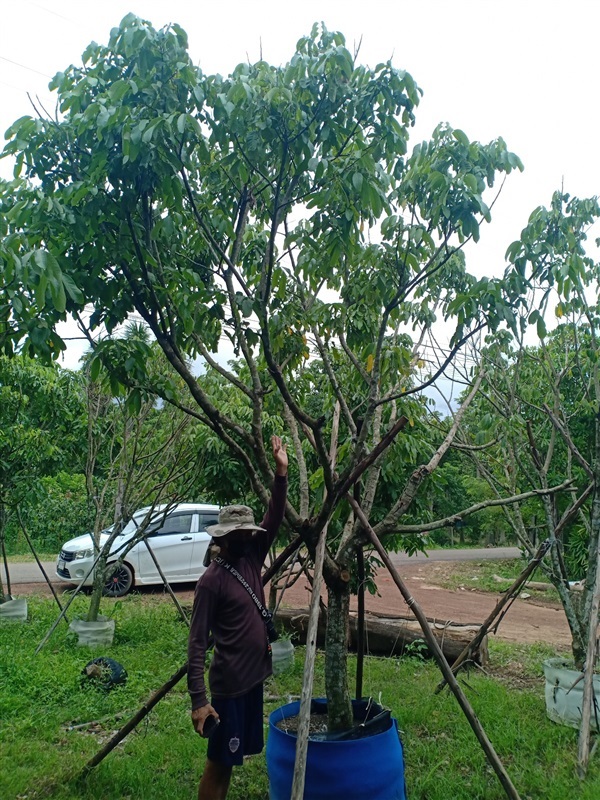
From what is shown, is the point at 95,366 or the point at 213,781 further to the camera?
the point at 95,366

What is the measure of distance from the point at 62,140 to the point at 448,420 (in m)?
4.75

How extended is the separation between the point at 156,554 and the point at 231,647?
8911 mm

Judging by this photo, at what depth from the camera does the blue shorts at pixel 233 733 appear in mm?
3320

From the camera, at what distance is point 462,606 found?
40.1 feet

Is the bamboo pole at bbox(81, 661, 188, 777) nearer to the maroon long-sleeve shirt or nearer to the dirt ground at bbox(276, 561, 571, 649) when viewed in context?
the maroon long-sleeve shirt

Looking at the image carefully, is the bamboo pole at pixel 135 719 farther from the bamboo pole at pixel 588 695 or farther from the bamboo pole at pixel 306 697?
the bamboo pole at pixel 588 695

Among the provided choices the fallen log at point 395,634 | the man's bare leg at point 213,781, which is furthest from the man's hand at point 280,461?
the fallen log at point 395,634

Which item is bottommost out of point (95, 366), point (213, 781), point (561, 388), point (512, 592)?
point (213, 781)

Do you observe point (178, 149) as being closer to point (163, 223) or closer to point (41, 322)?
point (163, 223)

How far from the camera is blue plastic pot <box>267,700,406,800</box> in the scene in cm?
329

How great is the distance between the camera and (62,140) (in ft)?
11.5

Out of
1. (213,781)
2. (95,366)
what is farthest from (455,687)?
(95,366)

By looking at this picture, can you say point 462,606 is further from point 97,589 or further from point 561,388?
point 97,589

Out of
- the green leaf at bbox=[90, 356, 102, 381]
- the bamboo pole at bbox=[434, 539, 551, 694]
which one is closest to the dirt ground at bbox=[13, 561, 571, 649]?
the bamboo pole at bbox=[434, 539, 551, 694]
